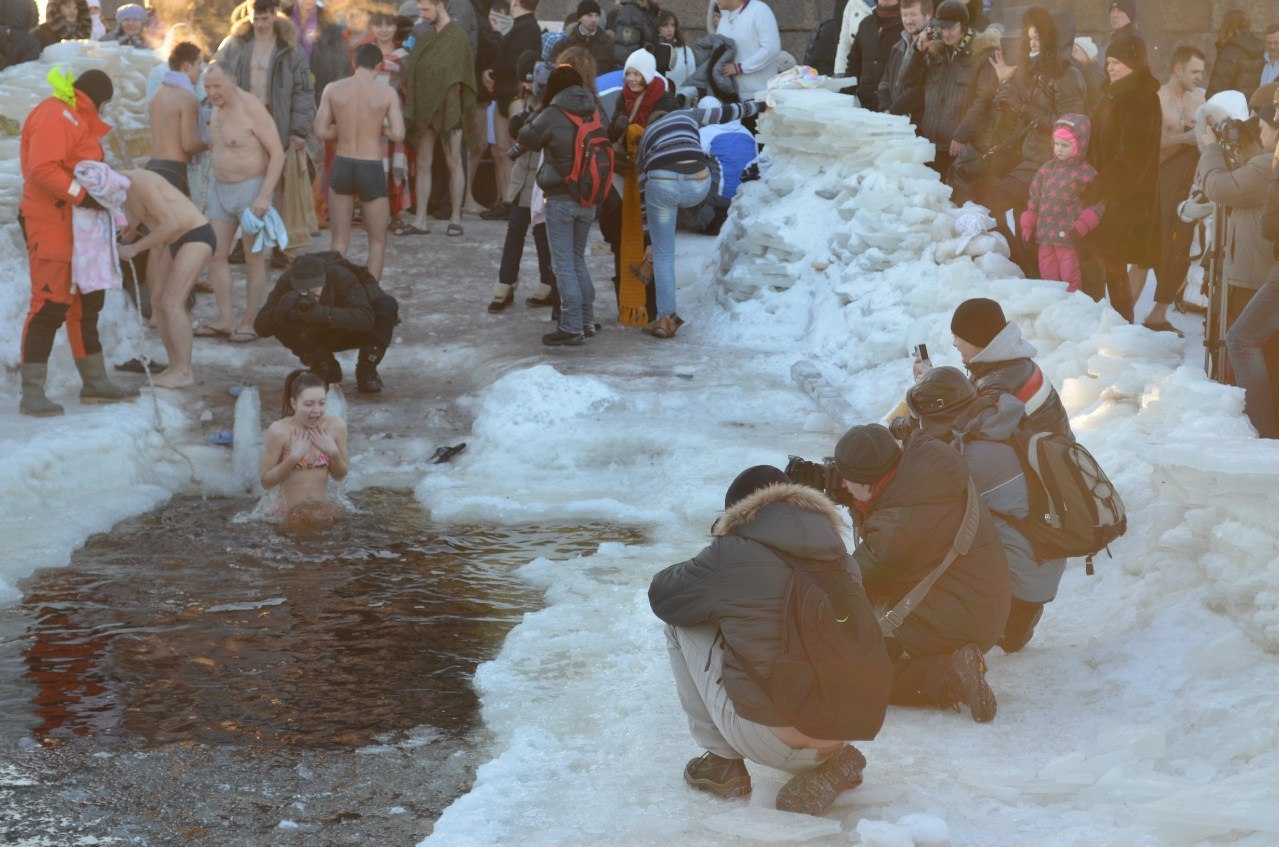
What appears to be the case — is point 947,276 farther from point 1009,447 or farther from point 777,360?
point 1009,447

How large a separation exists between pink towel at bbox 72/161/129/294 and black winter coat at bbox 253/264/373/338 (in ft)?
3.30

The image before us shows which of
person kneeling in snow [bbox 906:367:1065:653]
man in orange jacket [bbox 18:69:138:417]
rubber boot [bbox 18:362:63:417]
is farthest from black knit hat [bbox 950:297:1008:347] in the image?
rubber boot [bbox 18:362:63:417]

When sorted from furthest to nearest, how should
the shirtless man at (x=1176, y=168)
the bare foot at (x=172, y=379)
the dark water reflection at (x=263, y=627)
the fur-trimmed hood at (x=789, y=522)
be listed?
the bare foot at (x=172, y=379) → the shirtless man at (x=1176, y=168) → the dark water reflection at (x=263, y=627) → the fur-trimmed hood at (x=789, y=522)

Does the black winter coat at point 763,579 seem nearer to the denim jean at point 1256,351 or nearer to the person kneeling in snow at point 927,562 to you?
the person kneeling in snow at point 927,562

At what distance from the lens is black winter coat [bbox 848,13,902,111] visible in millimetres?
12258

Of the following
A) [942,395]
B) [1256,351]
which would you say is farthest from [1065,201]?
[942,395]

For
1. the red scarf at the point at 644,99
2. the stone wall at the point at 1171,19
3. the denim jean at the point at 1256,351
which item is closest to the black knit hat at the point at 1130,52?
the denim jean at the point at 1256,351

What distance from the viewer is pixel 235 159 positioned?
34.6 feet

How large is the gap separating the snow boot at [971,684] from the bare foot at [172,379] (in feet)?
21.2

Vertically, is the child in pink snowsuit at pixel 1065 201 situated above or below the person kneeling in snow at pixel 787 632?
above

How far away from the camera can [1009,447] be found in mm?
5484

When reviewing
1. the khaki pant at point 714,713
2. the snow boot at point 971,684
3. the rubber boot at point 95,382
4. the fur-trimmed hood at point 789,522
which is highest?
the fur-trimmed hood at point 789,522

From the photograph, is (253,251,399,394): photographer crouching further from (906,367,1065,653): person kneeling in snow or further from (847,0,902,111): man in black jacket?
(906,367,1065,653): person kneeling in snow

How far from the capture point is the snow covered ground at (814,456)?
452 centimetres
